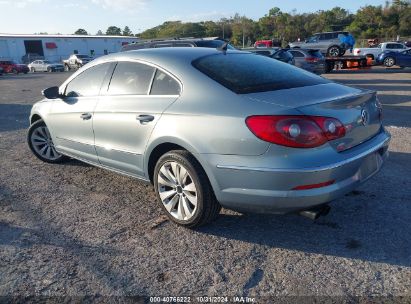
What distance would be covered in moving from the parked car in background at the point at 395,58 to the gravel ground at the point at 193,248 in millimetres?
22466

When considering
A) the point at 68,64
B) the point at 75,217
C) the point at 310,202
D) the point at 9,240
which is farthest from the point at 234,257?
the point at 68,64

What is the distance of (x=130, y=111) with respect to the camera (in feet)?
12.6

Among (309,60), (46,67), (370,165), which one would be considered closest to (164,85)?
(370,165)

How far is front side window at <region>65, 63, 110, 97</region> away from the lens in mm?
4461

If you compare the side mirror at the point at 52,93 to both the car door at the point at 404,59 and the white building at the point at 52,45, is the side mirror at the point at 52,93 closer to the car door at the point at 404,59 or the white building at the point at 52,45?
the car door at the point at 404,59

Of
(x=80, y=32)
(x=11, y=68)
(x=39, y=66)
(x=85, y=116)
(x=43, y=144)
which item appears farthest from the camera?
(x=80, y=32)

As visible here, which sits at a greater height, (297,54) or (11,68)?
(297,54)

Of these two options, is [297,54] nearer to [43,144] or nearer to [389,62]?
[389,62]

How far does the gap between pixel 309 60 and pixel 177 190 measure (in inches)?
672

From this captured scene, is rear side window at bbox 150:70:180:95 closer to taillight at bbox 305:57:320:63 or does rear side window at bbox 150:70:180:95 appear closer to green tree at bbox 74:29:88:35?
taillight at bbox 305:57:320:63

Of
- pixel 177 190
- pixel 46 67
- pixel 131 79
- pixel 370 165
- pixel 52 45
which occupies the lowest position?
pixel 46 67

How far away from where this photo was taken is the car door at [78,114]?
4461 millimetres

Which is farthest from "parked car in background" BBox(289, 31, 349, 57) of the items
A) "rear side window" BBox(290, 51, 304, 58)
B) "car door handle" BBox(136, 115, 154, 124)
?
"car door handle" BBox(136, 115, 154, 124)

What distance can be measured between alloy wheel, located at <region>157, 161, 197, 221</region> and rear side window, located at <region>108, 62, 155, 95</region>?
844 millimetres
